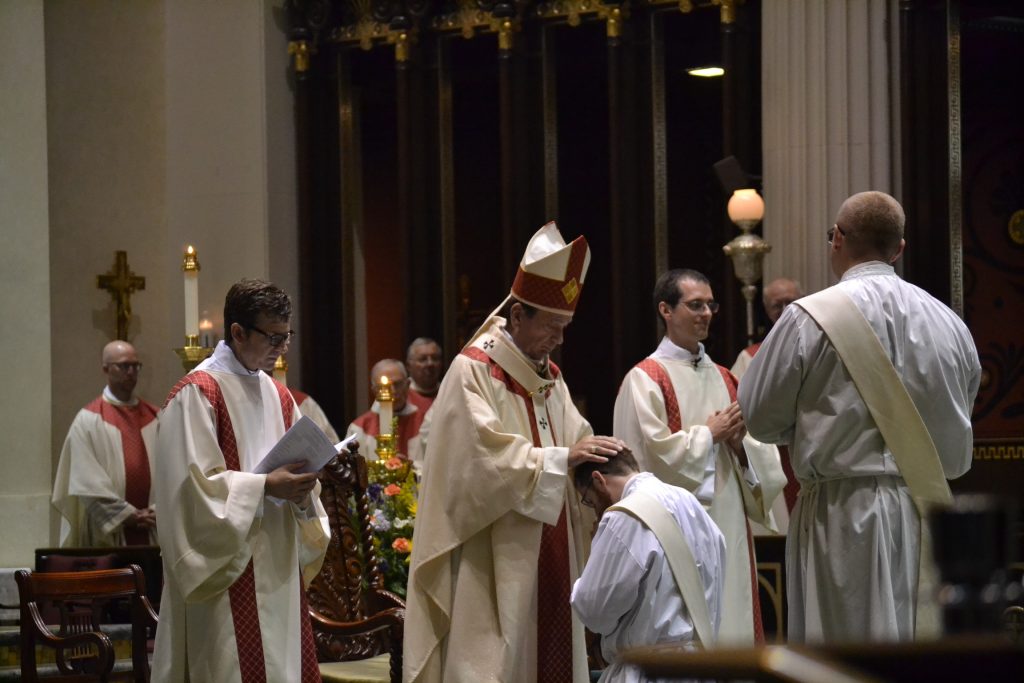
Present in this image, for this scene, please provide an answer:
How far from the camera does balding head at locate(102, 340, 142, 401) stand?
9.29 metres

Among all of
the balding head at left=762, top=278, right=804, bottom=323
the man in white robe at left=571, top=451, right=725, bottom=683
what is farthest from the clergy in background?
the man in white robe at left=571, top=451, right=725, bottom=683

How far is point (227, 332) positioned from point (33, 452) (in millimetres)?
5400

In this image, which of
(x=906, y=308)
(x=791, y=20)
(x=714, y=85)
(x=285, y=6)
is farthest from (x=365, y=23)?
(x=906, y=308)

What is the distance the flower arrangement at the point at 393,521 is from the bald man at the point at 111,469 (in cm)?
328

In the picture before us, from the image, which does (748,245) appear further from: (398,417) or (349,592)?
(349,592)

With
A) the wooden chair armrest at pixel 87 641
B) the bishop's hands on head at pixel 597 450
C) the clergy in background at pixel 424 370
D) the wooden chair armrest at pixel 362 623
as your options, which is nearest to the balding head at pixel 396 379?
the clergy in background at pixel 424 370

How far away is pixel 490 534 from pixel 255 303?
3.24 ft

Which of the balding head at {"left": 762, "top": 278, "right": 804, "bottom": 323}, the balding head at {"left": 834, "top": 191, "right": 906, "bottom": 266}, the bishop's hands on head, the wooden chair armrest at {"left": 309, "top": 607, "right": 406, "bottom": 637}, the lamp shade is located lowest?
the wooden chair armrest at {"left": 309, "top": 607, "right": 406, "bottom": 637}

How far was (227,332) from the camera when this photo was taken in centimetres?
464

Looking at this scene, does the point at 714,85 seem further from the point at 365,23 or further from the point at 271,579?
the point at 271,579

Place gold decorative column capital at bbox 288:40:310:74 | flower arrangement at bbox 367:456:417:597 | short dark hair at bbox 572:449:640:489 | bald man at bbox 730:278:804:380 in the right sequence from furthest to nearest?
gold decorative column capital at bbox 288:40:310:74
bald man at bbox 730:278:804:380
flower arrangement at bbox 367:456:417:597
short dark hair at bbox 572:449:640:489

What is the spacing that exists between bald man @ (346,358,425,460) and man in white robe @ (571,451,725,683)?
543cm

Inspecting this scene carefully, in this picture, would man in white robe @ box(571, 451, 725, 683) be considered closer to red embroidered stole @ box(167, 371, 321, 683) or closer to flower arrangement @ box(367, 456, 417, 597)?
red embroidered stole @ box(167, 371, 321, 683)

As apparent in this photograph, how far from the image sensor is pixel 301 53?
35.4ft
